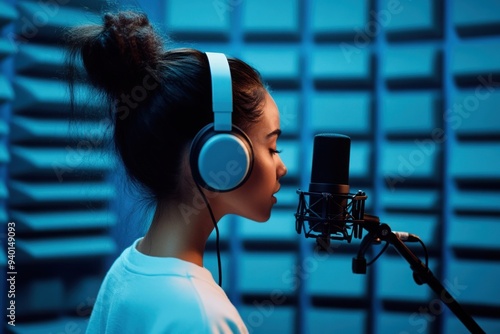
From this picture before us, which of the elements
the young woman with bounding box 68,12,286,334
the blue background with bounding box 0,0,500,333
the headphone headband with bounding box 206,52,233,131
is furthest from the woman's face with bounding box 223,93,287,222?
the blue background with bounding box 0,0,500,333

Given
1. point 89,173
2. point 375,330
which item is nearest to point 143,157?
point 89,173

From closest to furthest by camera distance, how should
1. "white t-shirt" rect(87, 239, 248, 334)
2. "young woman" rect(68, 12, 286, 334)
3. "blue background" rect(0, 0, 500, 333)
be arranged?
"white t-shirt" rect(87, 239, 248, 334) → "young woman" rect(68, 12, 286, 334) → "blue background" rect(0, 0, 500, 333)

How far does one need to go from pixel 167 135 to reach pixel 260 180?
16cm

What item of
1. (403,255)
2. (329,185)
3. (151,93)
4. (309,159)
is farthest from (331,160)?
(309,159)

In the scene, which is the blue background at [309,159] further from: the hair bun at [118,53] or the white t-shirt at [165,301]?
the white t-shirt at [165,301]

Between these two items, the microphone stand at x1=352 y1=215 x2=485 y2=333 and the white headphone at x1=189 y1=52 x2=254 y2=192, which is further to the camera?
the microphone stand at x1=352 y1=215 x2=485 y2=333

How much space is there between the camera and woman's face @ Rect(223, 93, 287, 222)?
0.84 metres

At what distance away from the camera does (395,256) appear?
6.56 ft

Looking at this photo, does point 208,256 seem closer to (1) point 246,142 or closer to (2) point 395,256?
(2) point 395,256

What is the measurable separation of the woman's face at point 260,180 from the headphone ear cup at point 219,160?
0.07 m

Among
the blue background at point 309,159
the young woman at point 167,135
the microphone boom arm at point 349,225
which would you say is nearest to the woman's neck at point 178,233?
the young woman at point 167,135

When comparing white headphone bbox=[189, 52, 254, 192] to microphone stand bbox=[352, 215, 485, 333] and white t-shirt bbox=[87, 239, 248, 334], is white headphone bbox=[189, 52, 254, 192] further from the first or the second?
microphone stand bbox=[352, 215, 485, 333]

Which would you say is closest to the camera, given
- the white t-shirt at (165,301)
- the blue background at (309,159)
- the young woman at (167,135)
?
the white t-shirt at (165,301)

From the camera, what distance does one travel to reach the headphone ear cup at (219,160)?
2.42 feet
